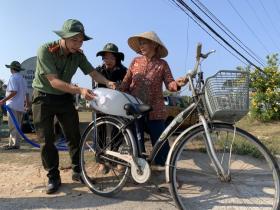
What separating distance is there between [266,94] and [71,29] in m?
13.2

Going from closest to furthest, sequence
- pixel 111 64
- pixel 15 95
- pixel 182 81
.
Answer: pixel 182 81, pixel 111 64, pixel 15 95

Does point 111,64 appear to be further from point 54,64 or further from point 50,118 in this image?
point 50,118

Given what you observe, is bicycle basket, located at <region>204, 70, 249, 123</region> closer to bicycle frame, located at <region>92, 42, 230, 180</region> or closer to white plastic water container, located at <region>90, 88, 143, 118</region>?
bicycle frame, located at <region>92, 42, 230, 180</region>

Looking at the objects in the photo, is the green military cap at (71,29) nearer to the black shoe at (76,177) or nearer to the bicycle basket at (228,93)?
the bicycle basket at (228,93)

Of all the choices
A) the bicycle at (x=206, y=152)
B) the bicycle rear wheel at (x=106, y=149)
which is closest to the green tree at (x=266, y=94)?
the bicycle at (x=206, y=152)

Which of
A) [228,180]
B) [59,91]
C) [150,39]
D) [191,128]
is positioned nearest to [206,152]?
[228,180]

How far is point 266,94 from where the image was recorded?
53.4 feet

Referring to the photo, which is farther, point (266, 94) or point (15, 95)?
point (266, 94)

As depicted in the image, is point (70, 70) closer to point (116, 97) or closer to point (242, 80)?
point (116, 97)

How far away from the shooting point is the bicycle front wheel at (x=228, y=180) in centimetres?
380

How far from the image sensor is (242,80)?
12.2 ft

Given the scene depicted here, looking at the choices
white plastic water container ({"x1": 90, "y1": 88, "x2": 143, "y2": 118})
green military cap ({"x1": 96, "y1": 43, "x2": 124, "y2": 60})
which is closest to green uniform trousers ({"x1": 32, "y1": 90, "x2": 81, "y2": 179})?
white plastic water container ({"x1": 90, "y1": 88, "x2": 143, "y2": 118})

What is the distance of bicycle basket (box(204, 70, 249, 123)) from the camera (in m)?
3.66

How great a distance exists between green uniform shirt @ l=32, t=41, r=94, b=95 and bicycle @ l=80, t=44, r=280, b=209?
0.66 metres
